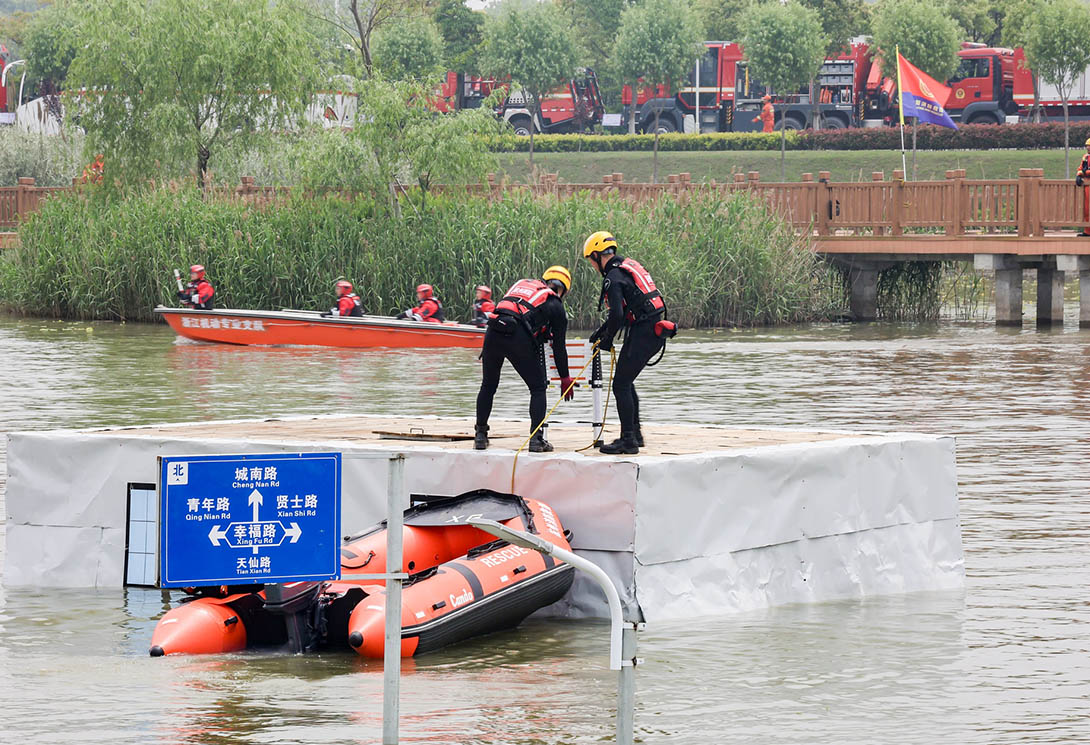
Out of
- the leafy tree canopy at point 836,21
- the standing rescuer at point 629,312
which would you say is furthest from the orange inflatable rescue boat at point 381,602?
the leafy tree canopy at point 836,21

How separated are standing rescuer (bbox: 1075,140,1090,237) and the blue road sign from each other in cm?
2826

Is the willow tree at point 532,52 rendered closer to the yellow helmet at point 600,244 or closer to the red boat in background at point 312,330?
the red boat in background at point 312,330

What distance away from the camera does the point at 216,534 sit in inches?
296

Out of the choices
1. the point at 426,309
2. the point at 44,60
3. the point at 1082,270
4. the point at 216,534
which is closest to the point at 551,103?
the point at 44,60

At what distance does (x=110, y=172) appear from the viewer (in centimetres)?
4084

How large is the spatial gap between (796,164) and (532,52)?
53.1 feet

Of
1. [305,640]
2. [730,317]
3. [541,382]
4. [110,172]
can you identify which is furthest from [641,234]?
[305,640]

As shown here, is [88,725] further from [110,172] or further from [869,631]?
[110,172]

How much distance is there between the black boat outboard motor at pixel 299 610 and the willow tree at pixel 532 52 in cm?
6242

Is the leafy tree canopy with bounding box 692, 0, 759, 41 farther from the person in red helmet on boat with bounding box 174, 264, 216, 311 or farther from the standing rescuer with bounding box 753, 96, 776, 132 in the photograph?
the person in red helmet on boat with bounding box 174, 264, 216, 311

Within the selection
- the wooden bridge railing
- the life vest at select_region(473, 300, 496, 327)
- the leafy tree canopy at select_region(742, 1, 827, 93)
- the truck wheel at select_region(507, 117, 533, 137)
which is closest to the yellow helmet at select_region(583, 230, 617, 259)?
the life vest at select_region(473, 300, 496, 327)

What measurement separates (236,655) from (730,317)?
27434mm

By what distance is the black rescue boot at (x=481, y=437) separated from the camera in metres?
12.2

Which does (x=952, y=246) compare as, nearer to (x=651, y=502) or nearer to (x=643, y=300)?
(x=643, y=300)
